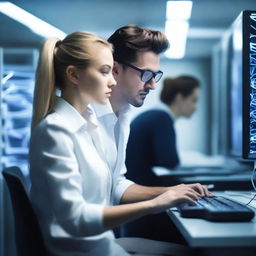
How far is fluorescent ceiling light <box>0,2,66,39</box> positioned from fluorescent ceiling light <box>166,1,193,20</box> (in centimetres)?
151

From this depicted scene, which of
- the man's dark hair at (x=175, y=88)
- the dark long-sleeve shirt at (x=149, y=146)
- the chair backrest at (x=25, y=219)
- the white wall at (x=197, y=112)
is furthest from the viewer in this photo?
the white wall at (x=197, y=112)

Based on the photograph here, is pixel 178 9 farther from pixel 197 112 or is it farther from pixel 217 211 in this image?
pixel 197 112

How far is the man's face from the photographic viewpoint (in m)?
1.52

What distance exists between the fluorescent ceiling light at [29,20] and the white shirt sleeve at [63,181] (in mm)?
875

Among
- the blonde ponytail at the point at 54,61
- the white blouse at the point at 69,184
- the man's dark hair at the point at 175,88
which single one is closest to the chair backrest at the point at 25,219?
the white blouse at the point at 69,184

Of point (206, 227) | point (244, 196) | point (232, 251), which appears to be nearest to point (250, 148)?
point (244, 196)

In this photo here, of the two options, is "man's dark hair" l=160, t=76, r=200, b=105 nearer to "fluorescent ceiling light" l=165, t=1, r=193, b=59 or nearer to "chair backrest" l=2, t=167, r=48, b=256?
"fluorescent ceiling light" l=165, t=1, r=193, b=59

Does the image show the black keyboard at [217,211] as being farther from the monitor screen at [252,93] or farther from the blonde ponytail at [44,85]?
the blonde ponytail at [44,85]

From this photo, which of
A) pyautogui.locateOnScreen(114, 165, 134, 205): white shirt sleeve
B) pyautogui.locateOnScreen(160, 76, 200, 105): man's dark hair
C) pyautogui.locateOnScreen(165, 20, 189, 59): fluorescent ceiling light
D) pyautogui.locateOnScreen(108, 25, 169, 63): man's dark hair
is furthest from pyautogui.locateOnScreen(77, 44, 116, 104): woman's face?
pyautogui.locateOnScreen(165, 20, 189, 59): fluorescent ceiling light

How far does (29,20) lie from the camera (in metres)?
2.02

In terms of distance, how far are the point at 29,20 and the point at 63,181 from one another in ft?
3.79

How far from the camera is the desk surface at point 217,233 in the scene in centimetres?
101

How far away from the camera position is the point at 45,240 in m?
1.17

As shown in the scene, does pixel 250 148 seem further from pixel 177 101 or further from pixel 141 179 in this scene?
pixel 177 101
